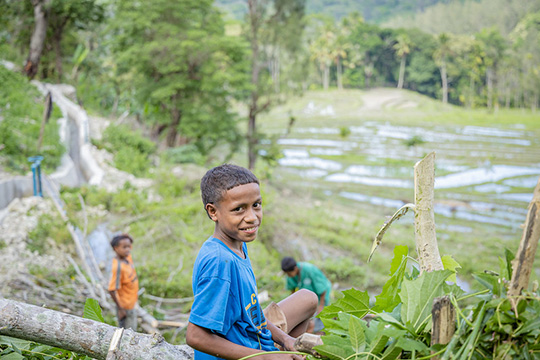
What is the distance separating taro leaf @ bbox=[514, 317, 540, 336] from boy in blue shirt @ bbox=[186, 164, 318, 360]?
0.59m

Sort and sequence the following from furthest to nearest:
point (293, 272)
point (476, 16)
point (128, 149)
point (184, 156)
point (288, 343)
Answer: point (476, 16) < point (184, 156) < point (128, 149) < point (293, 272) < point (288, 343)

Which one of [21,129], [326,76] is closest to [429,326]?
[21,129]

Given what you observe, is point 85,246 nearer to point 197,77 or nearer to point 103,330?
point 103,330

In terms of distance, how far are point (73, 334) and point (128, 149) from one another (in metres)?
11.1

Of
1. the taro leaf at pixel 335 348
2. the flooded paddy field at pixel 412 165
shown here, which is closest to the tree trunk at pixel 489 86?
the flooded paddy field at pixel 412 165

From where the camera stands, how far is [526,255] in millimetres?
1018

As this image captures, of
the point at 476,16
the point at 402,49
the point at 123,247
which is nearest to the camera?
the point at 123,247

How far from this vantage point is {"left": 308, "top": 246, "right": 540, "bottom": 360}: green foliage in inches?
39.2

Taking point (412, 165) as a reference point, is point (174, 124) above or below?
above

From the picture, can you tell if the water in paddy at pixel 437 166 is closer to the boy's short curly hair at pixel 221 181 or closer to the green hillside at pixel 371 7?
the boy's short curly hair at pixel 221 181

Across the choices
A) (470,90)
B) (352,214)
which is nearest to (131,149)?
(352,214)

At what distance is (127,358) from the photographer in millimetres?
1429

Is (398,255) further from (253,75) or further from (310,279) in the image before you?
(253,75)

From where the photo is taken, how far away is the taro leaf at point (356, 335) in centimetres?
113
